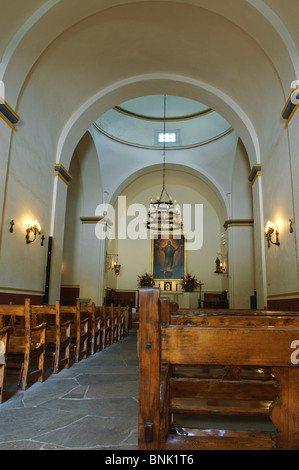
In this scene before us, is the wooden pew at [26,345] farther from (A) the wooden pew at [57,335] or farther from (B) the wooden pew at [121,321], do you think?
(B) the wooden pew at [121,321]

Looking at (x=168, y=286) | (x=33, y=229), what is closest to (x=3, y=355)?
(x=33, y=229)

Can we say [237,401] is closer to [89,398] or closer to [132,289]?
[89,398]

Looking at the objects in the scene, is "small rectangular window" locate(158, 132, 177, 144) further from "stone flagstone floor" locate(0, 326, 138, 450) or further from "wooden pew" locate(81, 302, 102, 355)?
"stone flagstone floor" locate(0, 326, 138, 450)

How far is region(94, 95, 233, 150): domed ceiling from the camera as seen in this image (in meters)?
13.8

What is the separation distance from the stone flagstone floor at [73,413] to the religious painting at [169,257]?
11808mm

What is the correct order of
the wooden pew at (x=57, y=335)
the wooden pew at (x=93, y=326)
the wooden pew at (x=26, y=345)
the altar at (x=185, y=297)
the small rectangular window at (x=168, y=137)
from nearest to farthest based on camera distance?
the wooden pew at (x=26, y=345)
the wooden pew at (x=57, y=335)
the wooden pew at (x=93, y=326)
the small rectangular window at (x=168, y=137)
the altar at (x=185, y=297)

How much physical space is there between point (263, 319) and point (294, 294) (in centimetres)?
406

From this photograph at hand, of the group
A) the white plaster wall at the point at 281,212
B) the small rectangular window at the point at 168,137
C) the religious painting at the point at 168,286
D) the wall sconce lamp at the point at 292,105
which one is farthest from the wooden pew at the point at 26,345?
the small rectangular window at the point at 168,137

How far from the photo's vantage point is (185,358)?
4.24 feet

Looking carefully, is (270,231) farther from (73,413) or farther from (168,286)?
(168,286)

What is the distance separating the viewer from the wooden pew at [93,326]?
5539 millimetres

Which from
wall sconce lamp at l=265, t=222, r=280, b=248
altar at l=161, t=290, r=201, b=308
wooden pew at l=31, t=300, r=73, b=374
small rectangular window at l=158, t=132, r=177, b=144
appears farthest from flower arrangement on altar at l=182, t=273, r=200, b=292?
wooden pew at l=31, t=300, r=73, b=374

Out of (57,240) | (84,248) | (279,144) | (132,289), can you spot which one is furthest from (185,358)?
(132,289)

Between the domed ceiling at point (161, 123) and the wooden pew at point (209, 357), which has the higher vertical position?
the domed ceiling at point (161, 123)
